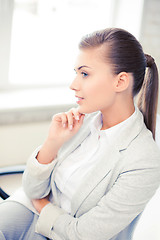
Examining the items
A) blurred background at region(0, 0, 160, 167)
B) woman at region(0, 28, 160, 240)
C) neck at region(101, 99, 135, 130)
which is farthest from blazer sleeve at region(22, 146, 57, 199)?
blurred background at region(0, 0, 160, 167)

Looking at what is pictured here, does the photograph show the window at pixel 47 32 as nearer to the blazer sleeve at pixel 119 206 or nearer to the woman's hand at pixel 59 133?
the woman's hand at pixel 59 133

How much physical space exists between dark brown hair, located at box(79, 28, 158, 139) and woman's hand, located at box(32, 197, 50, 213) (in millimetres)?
570

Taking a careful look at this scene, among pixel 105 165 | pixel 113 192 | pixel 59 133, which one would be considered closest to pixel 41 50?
pixel 59 133

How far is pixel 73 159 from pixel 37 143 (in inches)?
47.4

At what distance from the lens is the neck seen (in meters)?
1.66

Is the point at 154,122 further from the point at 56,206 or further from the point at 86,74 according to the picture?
the point at 56,206

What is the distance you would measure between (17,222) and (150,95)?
808mm

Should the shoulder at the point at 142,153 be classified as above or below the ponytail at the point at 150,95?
below

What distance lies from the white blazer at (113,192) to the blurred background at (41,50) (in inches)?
46.1

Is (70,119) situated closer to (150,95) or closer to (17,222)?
(150,95)

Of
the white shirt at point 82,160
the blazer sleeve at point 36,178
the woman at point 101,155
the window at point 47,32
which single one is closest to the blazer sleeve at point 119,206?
the woman at point 101,155

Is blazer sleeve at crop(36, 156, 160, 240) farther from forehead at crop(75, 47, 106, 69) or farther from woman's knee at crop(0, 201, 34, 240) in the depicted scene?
forehead at crop(75, 47, 106, 69)

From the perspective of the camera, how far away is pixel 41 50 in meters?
3.19

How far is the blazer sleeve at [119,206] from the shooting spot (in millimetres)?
1492
